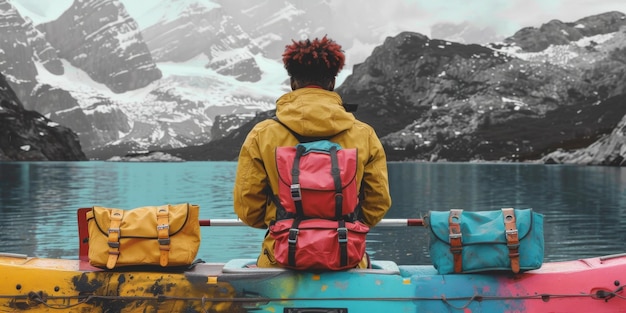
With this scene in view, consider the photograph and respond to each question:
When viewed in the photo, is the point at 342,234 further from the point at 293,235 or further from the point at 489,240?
the point at 489,240

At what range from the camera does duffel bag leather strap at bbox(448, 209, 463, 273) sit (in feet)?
23.4

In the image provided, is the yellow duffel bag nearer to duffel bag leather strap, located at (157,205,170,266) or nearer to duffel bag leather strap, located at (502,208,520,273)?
duffel bag leather strap, located at (157,205,170,266)

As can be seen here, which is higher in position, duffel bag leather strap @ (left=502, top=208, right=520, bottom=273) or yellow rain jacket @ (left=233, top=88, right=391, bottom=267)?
yellow rain jacket @ (left=233, top=88, right=391, bottom=267)

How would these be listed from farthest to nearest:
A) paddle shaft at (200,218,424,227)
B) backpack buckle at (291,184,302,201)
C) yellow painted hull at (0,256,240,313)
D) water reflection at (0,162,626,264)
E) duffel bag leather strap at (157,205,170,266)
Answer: water reflection at (0,162,626,264), paddle shaft at (200,218,424,227), yellow painted hull at (0,256,240,313), duffel bag leather strap at (157,205,170,266), backpack buckle at (291,184,302,201)

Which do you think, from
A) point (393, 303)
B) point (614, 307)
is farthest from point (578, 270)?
point (393, 303)

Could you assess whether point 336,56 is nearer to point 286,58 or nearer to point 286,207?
point 286,58

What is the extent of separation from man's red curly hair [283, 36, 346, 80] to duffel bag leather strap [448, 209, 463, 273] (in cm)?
195

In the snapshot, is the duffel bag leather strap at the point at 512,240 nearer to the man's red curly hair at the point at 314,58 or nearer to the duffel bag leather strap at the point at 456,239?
the duffel bag leather strap at the point at 456,239

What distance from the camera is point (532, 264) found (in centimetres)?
713

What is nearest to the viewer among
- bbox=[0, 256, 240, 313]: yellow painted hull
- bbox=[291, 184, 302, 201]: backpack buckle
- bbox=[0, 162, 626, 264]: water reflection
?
bbox=[291, 184, 302, 201]: backpack buckle

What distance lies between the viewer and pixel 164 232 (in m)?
7.22

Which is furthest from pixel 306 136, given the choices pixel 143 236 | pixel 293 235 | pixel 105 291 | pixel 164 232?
pixel 105 291

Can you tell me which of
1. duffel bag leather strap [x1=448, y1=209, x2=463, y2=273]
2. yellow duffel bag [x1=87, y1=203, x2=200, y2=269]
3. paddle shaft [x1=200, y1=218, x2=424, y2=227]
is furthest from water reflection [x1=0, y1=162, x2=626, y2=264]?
yellow duffel bag [x1=87, y1=203, x2=200, y2=269]

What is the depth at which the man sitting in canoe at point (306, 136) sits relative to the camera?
276 inches
